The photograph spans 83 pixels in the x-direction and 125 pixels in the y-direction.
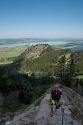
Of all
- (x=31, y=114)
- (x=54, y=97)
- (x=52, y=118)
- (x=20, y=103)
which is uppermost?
(x=54, y=97)

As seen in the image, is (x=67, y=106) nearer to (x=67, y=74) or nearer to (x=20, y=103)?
(x=20, y=103)

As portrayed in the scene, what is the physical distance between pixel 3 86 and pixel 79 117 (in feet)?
231

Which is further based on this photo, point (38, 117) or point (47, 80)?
point (47, 80)

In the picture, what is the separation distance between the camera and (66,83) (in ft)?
256

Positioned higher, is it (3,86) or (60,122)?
(60,122)

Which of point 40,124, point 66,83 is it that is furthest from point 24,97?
point 40,124

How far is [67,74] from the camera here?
258 ft

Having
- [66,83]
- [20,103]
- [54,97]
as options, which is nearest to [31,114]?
[54,97]

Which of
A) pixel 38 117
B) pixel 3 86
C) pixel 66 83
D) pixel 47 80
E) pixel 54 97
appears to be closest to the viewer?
pixel 54 97

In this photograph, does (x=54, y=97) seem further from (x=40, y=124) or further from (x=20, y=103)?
(x=20, y=103)

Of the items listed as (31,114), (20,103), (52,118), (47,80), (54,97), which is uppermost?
(54,97)

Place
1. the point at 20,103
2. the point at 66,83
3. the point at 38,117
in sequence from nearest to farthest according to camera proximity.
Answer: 1. the point at 38,117
2. the point at 20,103
3. the point at 66,83

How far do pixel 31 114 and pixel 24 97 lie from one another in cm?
4360

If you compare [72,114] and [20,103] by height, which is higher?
[72,114]
